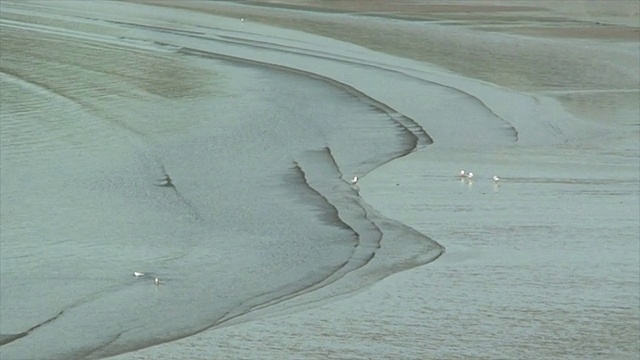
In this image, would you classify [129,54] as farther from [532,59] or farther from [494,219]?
[494,219]

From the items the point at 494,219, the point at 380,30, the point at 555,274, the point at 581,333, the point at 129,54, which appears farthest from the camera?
the point at 380,30

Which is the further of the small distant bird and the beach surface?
the small distant bird

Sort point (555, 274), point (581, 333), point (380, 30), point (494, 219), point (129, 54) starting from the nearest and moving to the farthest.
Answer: point (581, 333) → point (555, 274) → point (494, 219) → point (129, 54) → point (380, 30)

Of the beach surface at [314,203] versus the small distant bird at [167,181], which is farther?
the small distant bird at [167,181]

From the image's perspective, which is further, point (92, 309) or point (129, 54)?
point (129, 54)

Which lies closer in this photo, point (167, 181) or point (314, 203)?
point (314, 203)

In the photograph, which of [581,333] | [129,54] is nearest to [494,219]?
[581,333]
